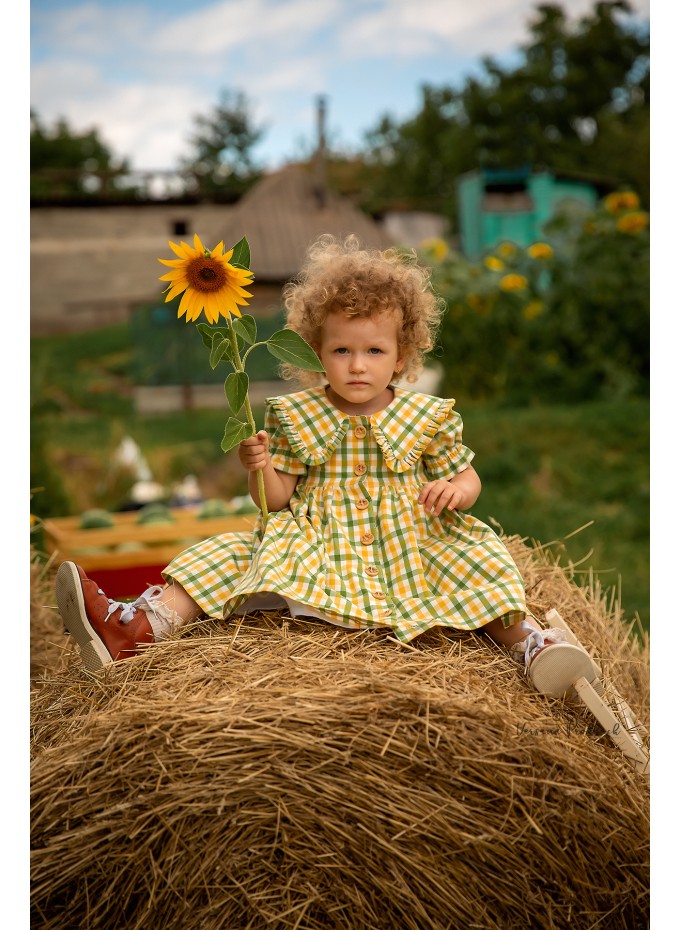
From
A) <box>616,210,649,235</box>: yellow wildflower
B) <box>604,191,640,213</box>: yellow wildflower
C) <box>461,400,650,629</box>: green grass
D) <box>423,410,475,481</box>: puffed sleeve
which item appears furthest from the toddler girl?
<box>604,191,640,213</box>: yellow wildflower

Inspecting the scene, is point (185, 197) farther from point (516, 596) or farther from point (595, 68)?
point (516, 596)

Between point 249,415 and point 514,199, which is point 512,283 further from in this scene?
point 514,199

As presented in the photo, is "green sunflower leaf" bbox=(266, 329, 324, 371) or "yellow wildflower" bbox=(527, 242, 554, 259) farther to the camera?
"yellow wildflower" bbox=(527, 242, 554, 259)

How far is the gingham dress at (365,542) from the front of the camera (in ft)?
7.32

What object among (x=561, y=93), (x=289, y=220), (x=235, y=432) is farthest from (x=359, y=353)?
(x=561, y=93)

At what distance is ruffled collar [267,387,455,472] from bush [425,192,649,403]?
4976mm

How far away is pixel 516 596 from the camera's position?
7.34 ft

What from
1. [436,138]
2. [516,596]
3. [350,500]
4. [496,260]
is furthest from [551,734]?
[436,138]

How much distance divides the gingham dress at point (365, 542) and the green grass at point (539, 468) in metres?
1.39

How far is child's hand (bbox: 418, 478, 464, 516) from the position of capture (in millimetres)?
2379

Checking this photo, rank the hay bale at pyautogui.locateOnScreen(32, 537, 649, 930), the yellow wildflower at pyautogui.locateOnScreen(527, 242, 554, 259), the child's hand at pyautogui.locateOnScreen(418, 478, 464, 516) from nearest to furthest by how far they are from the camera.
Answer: the hay bale at pyautogui.locateOnScreen(32, 537, 649, 930), the child's hand at pyautogui.locateOnScreen(418, 478, 464, 516), the yellow wildflower at pyautogui.locateOnScreen(527, 242, 554, 259)

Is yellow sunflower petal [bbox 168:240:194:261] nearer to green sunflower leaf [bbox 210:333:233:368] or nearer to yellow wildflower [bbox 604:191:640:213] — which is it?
green sunflower leaf [bbox 210:333:233:368]

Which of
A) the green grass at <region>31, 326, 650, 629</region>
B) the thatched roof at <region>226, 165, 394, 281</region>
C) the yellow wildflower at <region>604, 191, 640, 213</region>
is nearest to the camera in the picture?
the green grass at <region>31, 326, 650, 629</region>

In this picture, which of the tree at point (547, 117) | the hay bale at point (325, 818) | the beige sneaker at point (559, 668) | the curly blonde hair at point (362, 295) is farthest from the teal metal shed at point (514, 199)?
the hay bale at point (325, 818)
